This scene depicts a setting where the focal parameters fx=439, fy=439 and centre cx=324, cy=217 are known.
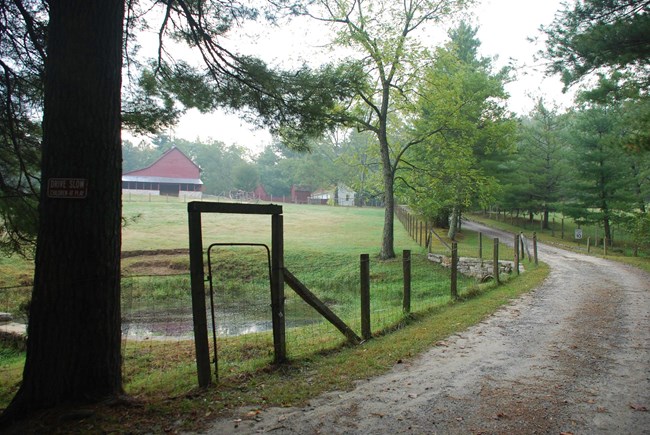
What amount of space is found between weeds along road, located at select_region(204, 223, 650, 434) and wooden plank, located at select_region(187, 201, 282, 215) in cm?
203

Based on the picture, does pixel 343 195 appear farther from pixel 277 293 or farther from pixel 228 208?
pixel 228 208

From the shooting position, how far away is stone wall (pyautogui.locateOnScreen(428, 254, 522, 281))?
1652cm

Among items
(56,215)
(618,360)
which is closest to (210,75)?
(56,215)

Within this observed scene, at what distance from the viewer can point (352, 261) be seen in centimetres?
1977

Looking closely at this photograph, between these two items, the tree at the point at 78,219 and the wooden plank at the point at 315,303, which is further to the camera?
the wooden plank at the point at 315,303

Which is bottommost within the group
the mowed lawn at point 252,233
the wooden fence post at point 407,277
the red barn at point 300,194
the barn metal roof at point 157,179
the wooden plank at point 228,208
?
the mowed lawn at point 252,233

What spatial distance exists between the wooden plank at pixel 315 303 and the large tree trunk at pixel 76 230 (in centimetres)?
204

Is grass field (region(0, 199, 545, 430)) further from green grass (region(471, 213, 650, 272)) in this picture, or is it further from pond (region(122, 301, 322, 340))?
green grass (region(471, 213, 650, 272))

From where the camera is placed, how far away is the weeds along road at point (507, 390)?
11.9ft

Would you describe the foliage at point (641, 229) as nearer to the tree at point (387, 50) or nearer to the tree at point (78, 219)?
the tree at point (387, 50)

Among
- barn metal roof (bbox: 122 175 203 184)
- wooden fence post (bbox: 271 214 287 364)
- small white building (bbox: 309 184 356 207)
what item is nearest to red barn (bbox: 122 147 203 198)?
barn metal roof (bbox: 122 175 203 184)

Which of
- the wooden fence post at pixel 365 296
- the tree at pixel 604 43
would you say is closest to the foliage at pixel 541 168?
A: the tree at pixel 604 43

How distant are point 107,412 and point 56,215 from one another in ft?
5.69

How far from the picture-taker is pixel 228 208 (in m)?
4.96
